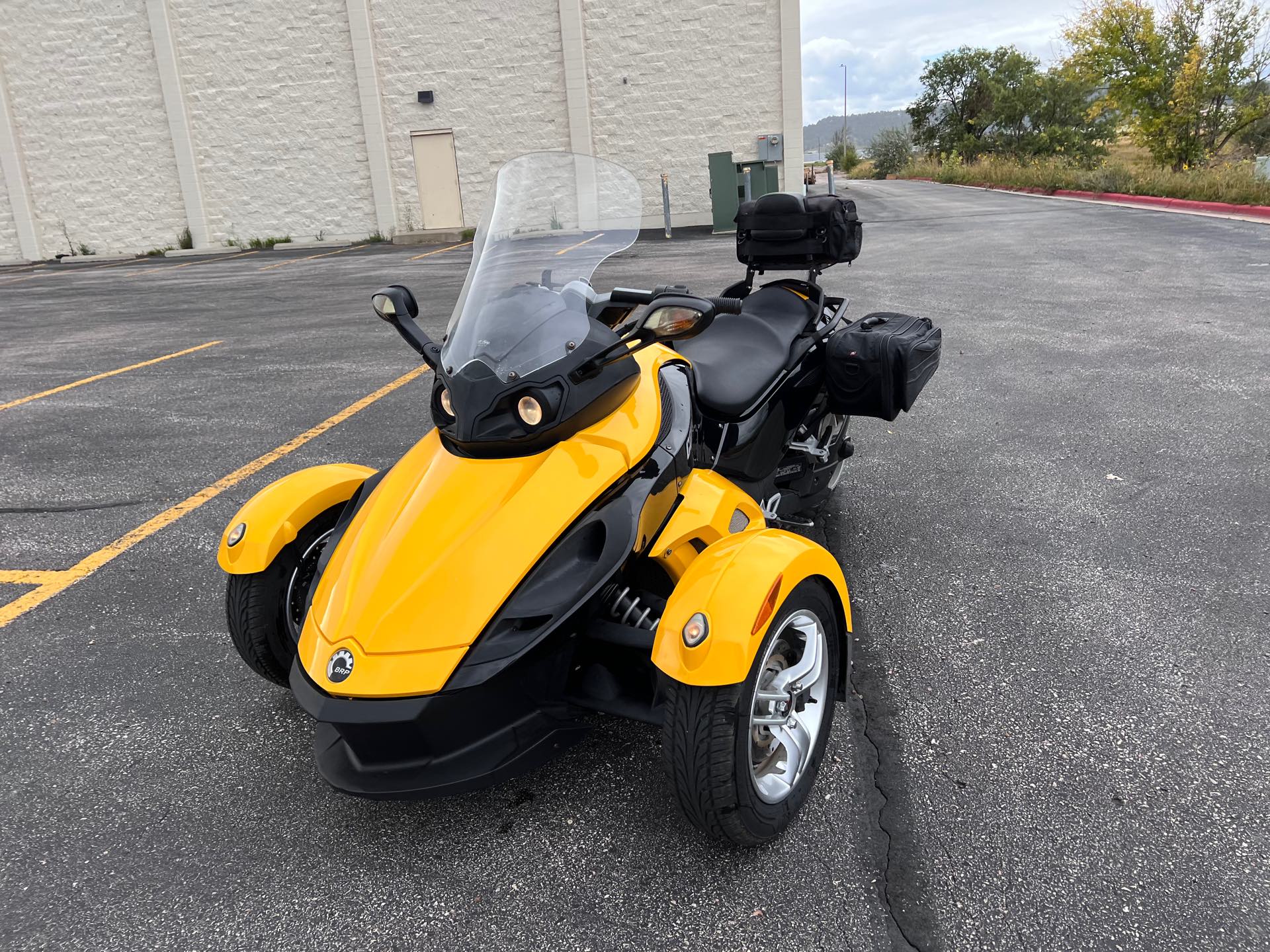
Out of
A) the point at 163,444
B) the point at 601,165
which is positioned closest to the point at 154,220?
the point at 163,444

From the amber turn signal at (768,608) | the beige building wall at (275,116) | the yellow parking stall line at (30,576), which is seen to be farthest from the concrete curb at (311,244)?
the amber turn signal at (768,608)

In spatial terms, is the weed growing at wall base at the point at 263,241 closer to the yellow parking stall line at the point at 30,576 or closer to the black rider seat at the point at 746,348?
the yellow parking stall line at the point at 30,576

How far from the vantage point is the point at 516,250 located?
2650mm

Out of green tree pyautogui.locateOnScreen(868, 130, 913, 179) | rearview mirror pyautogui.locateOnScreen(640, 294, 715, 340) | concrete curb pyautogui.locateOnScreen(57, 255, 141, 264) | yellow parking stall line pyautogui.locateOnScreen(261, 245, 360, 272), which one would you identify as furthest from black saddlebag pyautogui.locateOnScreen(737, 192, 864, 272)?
green tree pyautogui.locateOnScreen(868, 130, 913, 179)

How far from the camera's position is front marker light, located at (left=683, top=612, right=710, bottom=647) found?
205cm

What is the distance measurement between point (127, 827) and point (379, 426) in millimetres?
3698

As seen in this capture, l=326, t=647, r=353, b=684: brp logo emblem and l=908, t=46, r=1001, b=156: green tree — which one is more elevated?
l=908, t=46, r=1001, b=156: green tree

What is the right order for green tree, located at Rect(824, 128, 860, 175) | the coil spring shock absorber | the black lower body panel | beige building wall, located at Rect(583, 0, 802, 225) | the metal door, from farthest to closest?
green tree, located at Rect(824, 128, 860, 175)
the metal door
beige building wall, located at Rect(583, 0, 802, 225)
the coil spring shock absorber
the black lower body panel

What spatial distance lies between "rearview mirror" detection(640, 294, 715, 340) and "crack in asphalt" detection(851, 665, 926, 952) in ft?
4.40

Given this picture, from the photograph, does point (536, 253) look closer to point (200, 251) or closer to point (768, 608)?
point (768, 608)

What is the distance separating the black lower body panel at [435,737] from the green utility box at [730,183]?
56.4 ft

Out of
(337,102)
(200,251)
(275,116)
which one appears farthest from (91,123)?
(337,102)

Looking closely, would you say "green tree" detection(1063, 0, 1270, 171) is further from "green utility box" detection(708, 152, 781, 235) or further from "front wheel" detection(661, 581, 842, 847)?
"front wheel" detection(661, 581, 842, 847)

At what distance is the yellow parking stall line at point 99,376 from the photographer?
714 cm
